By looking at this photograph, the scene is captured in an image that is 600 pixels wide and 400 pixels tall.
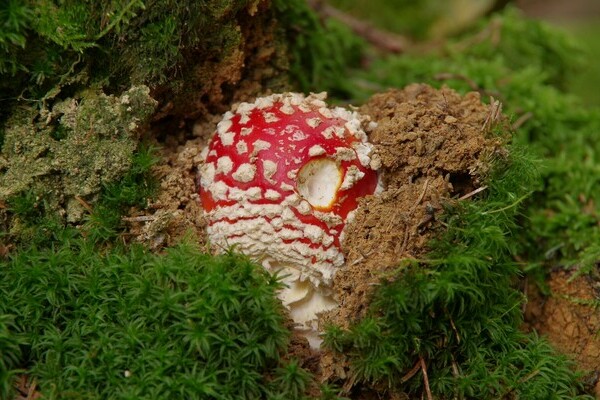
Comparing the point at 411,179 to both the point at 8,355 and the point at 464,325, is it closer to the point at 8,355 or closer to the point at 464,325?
the point at 464,325

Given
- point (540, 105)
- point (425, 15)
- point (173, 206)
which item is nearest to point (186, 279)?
point (173, 206)

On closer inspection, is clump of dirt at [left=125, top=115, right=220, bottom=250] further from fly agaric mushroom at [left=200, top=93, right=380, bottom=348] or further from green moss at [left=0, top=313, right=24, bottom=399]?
green moss at [left=0, top=313, right=24, bottom=399]

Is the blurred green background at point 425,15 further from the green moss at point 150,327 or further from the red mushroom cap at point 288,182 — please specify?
the green moss at point 150,327

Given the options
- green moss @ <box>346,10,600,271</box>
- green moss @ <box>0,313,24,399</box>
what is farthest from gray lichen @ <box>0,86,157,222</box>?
green moss @ <box>346,10,600,271</box>

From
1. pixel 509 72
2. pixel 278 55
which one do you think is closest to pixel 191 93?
pixel 278 55

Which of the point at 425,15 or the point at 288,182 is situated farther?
the point at 425,15

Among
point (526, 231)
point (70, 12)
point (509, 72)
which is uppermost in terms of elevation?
point (70, 12)

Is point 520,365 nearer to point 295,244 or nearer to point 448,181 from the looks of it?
point 448,181
